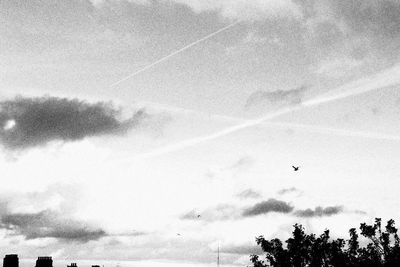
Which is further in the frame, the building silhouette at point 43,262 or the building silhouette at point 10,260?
the building silhouette at point 43,262

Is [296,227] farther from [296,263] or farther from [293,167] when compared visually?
[293,167]

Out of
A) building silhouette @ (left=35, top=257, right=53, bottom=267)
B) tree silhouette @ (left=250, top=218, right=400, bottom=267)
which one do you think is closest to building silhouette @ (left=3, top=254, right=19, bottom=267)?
building silhouette @ (left=35, top=257, right=53, bottom=267)

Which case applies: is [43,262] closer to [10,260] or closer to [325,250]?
[10,260]

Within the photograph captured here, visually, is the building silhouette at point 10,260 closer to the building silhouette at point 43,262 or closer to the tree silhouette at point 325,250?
the building silhouette at point 43,262

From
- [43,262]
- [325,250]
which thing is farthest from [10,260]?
[325,250]

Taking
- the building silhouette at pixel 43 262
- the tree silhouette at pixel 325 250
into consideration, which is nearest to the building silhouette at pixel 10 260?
the building silhouette at pixel 43 262

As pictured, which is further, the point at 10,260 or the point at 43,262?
the point at 43,262

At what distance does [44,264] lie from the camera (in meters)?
34.2

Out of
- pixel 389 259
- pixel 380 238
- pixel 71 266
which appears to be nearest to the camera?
pixel 71 266

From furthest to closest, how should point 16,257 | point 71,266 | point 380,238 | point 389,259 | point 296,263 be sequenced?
point 296,263 → point 380,238 → point 389,259 → point 71,266 → point 16,257

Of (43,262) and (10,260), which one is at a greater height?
(10,260)

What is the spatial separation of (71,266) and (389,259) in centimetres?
3476

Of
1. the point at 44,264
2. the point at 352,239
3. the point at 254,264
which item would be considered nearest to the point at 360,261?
the point at 352,239

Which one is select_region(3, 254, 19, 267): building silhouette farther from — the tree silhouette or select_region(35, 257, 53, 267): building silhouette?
the tree silhouette
